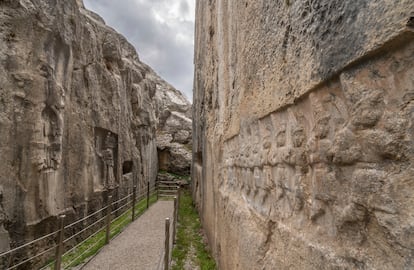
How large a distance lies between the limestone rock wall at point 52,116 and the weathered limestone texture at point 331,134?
13.3ft

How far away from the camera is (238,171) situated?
11.5 feet

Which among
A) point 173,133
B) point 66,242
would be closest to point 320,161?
point 66,242

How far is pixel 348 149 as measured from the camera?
45.0 inches

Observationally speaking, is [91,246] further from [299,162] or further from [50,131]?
[299,162]

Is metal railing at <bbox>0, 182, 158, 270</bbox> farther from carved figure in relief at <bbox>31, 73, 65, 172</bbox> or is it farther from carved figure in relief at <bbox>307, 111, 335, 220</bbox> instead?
carved figure in relief at <bbox>307, 111, 335, 220</bbox>

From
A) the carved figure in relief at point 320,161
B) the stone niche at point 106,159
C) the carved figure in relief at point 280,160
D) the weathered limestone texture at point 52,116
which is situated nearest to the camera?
the carved figure in relief at point 320,161

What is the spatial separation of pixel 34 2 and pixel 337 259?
6.07m

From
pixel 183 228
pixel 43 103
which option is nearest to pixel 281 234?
pixel 43 103

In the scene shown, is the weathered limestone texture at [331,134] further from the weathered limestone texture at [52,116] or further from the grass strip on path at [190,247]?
the weathered limestone texture at [52,116]

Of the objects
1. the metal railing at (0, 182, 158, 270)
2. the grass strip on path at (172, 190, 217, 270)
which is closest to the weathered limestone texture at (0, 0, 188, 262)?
the metal railing at (0, 182, 158, 270)

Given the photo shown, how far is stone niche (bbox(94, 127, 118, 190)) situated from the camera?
26.2 feet

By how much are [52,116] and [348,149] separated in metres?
5.61

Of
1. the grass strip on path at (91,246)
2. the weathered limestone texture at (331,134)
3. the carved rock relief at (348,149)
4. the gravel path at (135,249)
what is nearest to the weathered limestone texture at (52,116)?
the grass strip on path at (91,246)

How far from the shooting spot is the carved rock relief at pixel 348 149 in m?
0.92
